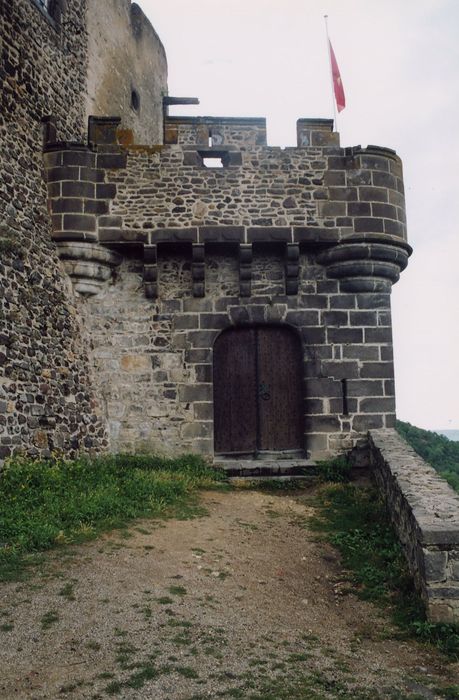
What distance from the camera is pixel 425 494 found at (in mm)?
6352

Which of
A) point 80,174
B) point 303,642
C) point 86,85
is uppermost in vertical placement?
point 86,85

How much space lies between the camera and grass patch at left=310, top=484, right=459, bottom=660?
Result: 4977 mm

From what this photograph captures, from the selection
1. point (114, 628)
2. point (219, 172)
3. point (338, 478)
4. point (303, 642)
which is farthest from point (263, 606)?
point (219, 172)

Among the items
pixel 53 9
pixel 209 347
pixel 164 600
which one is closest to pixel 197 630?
pixel 164 600

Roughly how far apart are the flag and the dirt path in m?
8.30

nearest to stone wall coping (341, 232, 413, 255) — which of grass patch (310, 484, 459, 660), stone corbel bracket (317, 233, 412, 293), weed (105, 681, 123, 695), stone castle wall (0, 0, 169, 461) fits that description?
stone corbel bracket (317, 233, 412, 293)

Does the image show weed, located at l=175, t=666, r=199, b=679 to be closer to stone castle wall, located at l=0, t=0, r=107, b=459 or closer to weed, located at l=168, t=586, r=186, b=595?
weed, located at l=168, t=586, r=186, b=595

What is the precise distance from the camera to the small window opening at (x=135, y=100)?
14.1 meters

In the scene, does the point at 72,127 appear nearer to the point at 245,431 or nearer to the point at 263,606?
the point at 245,431

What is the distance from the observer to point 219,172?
34.3ft

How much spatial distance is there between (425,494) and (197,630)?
272cm

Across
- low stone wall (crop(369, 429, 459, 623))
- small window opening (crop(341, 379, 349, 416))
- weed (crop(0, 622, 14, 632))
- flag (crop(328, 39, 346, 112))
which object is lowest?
weed (crop(0, 622, 14, 632))

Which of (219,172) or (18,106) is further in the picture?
(219,172)

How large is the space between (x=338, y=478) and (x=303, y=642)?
17.4 ft
